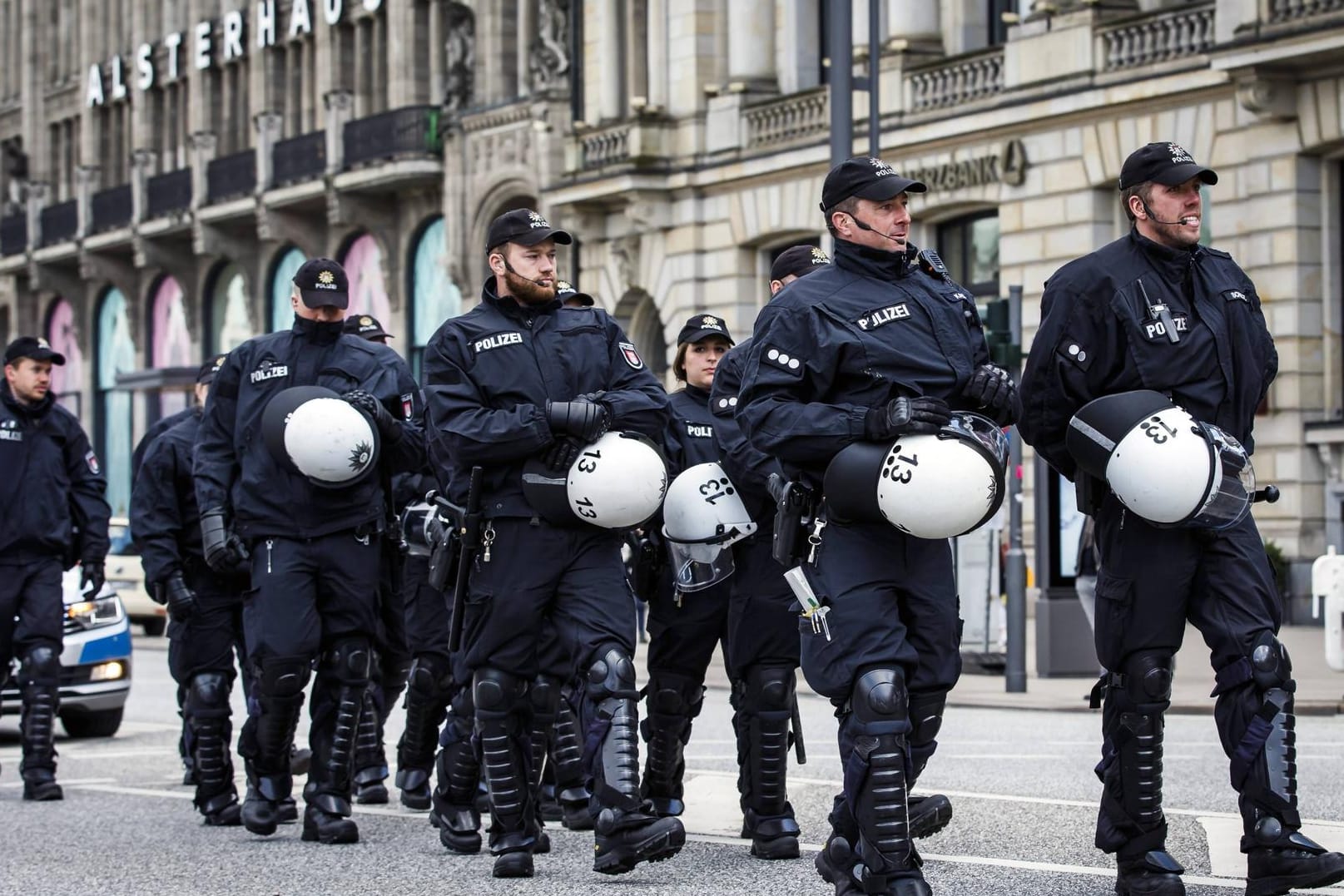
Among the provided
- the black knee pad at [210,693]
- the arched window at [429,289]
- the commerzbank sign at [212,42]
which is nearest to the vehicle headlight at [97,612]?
the black knee pad at [210,693]

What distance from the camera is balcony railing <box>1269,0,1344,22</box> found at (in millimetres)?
25453

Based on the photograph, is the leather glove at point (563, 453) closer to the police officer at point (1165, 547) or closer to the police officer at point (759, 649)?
the police officer at point (759, 649)

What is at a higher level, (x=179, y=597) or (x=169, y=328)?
(x=169, y=328)

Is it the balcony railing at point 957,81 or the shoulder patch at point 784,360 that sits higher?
the balcony railing at point 957,81

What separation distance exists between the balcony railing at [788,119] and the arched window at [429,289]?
30.6 ft

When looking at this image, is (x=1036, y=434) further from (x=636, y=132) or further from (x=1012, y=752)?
(x=636, y=132)

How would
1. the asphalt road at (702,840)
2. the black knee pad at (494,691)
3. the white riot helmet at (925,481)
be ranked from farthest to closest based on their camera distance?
the black knee pad at (494,691), the asphalt road at (702,840), the white riot helmet at (925,481)

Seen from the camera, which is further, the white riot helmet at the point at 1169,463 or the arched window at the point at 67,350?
the arched window at the point at 67,350

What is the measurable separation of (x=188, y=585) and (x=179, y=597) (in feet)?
0.93

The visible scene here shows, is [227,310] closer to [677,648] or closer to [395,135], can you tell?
[395,135]

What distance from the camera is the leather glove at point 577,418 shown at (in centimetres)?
863

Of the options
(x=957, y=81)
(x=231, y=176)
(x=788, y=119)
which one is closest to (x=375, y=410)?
(x=957, y=81)

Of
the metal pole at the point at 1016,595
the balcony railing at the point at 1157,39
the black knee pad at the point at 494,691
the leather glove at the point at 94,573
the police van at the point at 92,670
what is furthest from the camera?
the balcony railing at the point at 1157,39

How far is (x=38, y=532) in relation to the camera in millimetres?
12359
